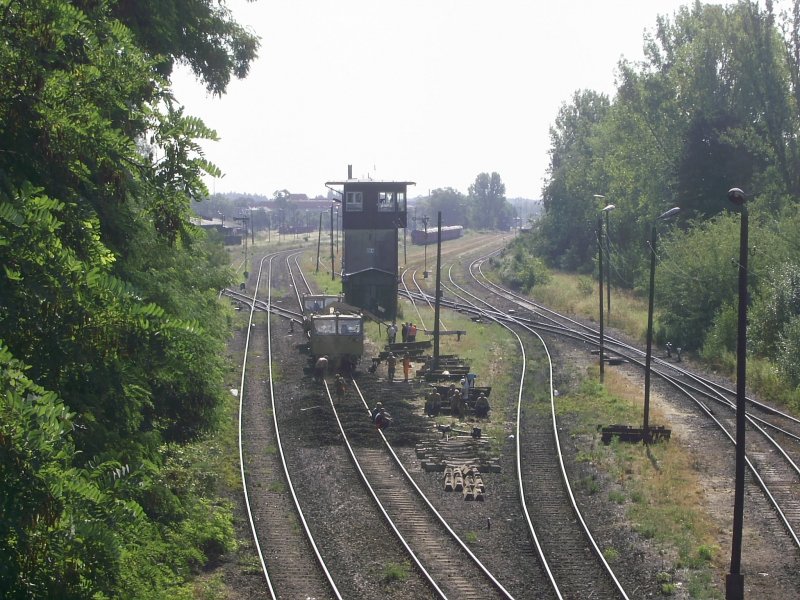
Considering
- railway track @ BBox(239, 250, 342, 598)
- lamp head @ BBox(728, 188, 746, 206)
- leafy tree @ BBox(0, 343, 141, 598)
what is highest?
lamp head @ BBox(728, 188, 746, 206)

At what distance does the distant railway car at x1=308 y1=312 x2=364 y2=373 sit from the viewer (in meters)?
32.5

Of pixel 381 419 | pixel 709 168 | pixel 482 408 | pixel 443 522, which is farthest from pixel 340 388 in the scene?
pixel 709 168

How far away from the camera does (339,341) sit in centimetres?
3250

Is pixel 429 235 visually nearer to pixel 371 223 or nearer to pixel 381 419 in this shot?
pixel 371 223

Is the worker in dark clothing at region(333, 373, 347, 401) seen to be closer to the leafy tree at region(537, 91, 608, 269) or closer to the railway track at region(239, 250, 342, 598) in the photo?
the railway track at region(239, 250, 342, 598)

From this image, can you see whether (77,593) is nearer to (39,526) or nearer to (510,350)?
(39,526)

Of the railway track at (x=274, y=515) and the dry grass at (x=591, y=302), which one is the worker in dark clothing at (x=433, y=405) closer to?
the railway track at (x=274, y=515)

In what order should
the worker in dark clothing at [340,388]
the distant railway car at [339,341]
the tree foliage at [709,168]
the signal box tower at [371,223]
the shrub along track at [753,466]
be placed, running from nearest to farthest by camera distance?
the shrub along track at [753,466] → the worker in dark clothing at [340,388] → the distant railway car at [339,341] → the tree foliage at [709,168] → the signal box tower at [371,223]

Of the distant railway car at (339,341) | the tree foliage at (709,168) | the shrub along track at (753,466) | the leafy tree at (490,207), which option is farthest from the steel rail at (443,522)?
the leafy tree at (490,207)

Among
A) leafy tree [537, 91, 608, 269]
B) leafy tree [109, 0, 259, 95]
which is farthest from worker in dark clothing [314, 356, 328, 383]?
leafy tree [537, 91, 608, 269]

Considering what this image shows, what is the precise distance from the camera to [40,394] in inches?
252

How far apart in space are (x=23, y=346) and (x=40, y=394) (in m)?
1.15

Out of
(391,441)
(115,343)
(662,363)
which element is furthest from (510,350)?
(115,343)

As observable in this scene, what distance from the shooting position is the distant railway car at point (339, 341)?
32500mm
